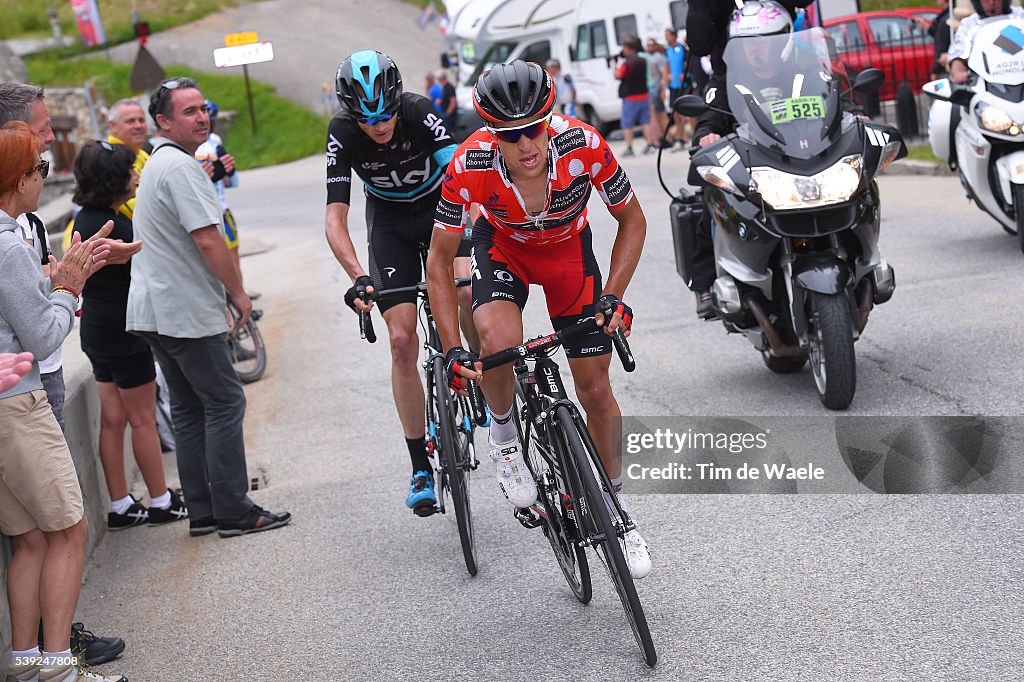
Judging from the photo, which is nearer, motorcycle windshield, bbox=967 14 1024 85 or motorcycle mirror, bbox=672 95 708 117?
motorcycle mirror, bbox=672 95 708 117

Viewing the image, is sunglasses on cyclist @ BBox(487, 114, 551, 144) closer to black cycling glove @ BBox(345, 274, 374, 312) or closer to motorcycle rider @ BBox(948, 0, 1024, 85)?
black cycling glove @ BBox(345, 274, 374, 312)

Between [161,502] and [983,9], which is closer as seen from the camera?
[161,502]

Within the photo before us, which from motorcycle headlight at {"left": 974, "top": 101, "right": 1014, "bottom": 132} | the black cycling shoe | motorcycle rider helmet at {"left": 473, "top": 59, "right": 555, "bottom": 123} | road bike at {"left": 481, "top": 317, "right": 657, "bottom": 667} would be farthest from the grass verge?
motorcycle rider helmet at {"left": 473, "top": 59, "right": 555, "bottom": 123}

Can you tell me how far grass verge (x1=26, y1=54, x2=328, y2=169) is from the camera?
126 feet

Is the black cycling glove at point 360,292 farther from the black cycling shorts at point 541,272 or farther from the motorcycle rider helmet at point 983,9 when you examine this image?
the motorcycle rider helmet at point 983,9

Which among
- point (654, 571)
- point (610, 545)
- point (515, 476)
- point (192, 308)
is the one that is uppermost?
point (192, 308)

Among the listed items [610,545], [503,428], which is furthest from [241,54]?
[610,545]

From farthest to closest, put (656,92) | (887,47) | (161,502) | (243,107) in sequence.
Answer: (243,107) → (656,92) → (887,47) → (161,502)

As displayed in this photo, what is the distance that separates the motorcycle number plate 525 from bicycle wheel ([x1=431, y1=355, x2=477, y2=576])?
8.82 feet

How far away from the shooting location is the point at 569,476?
15.5ft

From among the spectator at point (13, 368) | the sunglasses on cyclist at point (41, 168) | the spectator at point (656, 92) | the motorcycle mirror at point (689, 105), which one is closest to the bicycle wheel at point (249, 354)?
the motorcycle mirror at point (689, 105)

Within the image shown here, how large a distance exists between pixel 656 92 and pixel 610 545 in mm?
22051

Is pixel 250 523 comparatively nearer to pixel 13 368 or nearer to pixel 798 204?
pixel 13 368

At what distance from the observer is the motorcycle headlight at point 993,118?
992 centimetres
